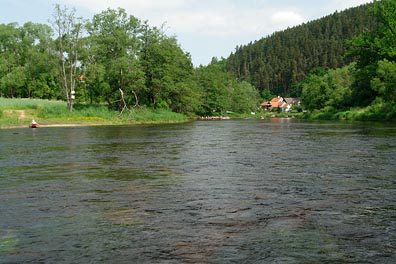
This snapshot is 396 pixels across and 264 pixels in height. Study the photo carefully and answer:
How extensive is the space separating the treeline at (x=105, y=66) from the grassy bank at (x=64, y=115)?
245 cm

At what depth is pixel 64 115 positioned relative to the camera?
55.6m

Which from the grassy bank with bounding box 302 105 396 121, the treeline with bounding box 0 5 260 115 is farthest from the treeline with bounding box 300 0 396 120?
the treeline with bounding box 0 5 260 115

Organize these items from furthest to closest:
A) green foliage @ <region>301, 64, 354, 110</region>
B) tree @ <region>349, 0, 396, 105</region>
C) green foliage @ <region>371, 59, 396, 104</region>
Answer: green foliage @ <region>301, 64, 354, 110</region> → tree @ <region>349, 0, 396, 105</region> → green foliage @ <region>371, 59, 396, 104</region>

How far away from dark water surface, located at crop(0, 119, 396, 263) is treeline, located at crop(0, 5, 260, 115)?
49068 mm

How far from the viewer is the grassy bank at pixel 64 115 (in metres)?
50.3

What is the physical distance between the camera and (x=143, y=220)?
743cm

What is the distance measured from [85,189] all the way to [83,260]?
17.2ft

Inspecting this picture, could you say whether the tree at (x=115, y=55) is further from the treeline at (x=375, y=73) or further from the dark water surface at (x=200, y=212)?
the dark water surface at (x=200, y=212)

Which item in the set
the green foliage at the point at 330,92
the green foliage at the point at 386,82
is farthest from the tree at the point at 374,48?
the green foliage at the point at 386,82

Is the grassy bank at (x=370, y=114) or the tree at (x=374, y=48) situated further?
the tree at (x=374, y=48)

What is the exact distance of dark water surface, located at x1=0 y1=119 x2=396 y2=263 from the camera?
5.75 meters

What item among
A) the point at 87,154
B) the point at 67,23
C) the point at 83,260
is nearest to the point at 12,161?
the point at 87,154

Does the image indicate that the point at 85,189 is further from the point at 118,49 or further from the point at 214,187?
the point at 118,49

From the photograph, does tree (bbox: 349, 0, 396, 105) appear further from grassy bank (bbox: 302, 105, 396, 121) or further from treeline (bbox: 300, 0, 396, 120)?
grassy bank (bbox: 302, 105, 396, 121)
